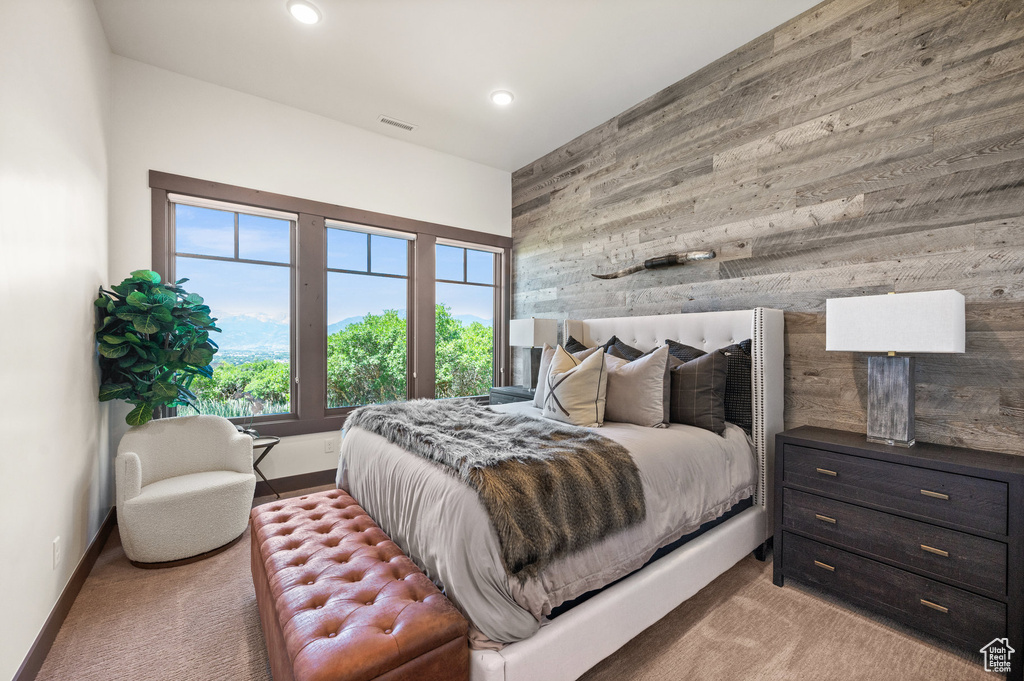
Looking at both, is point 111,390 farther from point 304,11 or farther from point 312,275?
point 304,11

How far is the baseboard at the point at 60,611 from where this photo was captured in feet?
5.17

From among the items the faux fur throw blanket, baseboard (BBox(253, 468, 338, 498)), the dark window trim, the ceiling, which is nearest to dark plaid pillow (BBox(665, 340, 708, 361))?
the faux fur throw blanket

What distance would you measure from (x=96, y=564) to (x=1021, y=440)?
458 cm

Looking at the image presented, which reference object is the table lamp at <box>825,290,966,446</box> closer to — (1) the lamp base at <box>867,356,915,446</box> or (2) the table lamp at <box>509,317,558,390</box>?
(1) the lamp base at <box>867,356,915,446</box>

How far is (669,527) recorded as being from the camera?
190cm

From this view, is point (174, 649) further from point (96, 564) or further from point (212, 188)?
point (212, 188)

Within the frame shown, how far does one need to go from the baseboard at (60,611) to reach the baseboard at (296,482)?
3.05 feet

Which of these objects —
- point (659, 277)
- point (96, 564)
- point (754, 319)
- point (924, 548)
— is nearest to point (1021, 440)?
point (924, 548)

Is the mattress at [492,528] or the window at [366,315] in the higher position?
the window at [366,315]

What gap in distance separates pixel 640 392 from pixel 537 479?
3.56 feet

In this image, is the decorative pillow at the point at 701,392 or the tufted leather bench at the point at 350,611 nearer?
the tufted leather bench at the point at 350,611

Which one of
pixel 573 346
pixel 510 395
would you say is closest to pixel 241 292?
pixel 510 395

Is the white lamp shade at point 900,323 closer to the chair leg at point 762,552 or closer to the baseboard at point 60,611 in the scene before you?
the chair leg at point 762,552

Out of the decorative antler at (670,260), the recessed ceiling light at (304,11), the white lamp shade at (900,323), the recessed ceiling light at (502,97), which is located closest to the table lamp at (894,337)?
the white lamp shade at (900,323)
